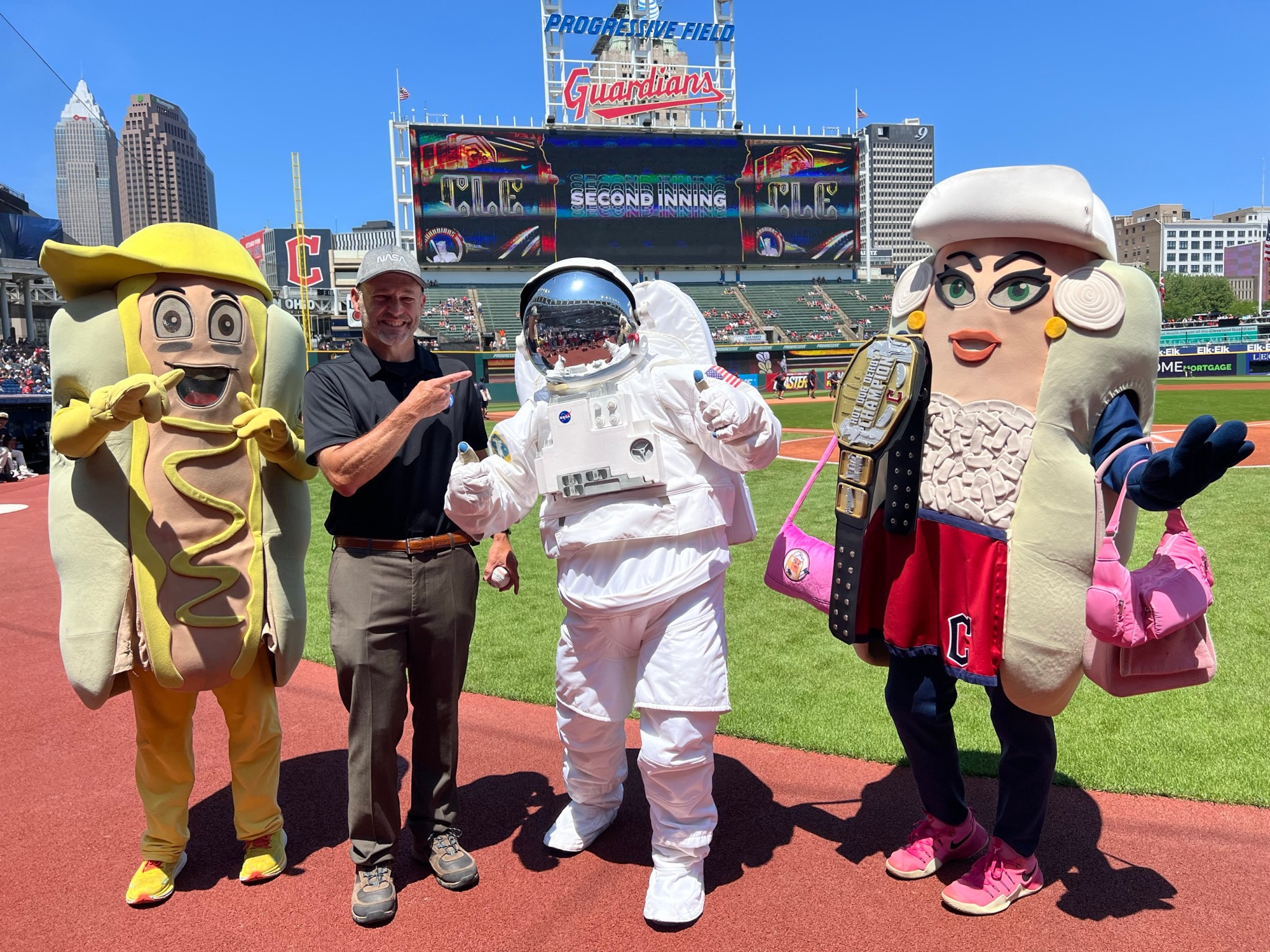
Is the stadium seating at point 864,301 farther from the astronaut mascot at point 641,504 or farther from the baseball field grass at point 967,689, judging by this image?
the astronaut mascot at point 641,504

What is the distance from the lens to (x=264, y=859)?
3.37 meters

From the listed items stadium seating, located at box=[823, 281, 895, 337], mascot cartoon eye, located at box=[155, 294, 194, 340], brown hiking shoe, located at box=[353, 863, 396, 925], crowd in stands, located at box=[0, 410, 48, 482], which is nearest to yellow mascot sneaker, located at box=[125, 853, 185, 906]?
brown hiking shoe, located at box=[353, 863, 396, 925]

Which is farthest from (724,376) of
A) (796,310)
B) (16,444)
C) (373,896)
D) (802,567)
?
(796,310)

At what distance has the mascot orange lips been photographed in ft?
9.38

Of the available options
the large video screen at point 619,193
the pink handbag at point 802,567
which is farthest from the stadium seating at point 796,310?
the pink handbag at point 802,567

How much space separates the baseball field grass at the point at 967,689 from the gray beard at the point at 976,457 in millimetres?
1765

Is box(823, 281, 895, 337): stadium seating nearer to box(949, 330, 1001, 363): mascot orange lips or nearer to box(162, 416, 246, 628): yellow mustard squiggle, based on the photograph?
box(949, 330, 1001, 363): mascot orange lips

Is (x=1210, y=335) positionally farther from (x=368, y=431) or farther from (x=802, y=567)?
(x=368, y=431)

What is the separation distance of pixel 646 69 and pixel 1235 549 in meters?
47.8

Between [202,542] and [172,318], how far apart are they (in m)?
0.81

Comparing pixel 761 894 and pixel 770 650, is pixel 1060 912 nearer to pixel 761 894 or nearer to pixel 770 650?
pixel 761 894

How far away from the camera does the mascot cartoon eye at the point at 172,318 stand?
126 inches

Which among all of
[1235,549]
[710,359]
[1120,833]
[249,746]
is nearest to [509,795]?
[249,746]

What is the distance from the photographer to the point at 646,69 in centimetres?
Answer: 4934
